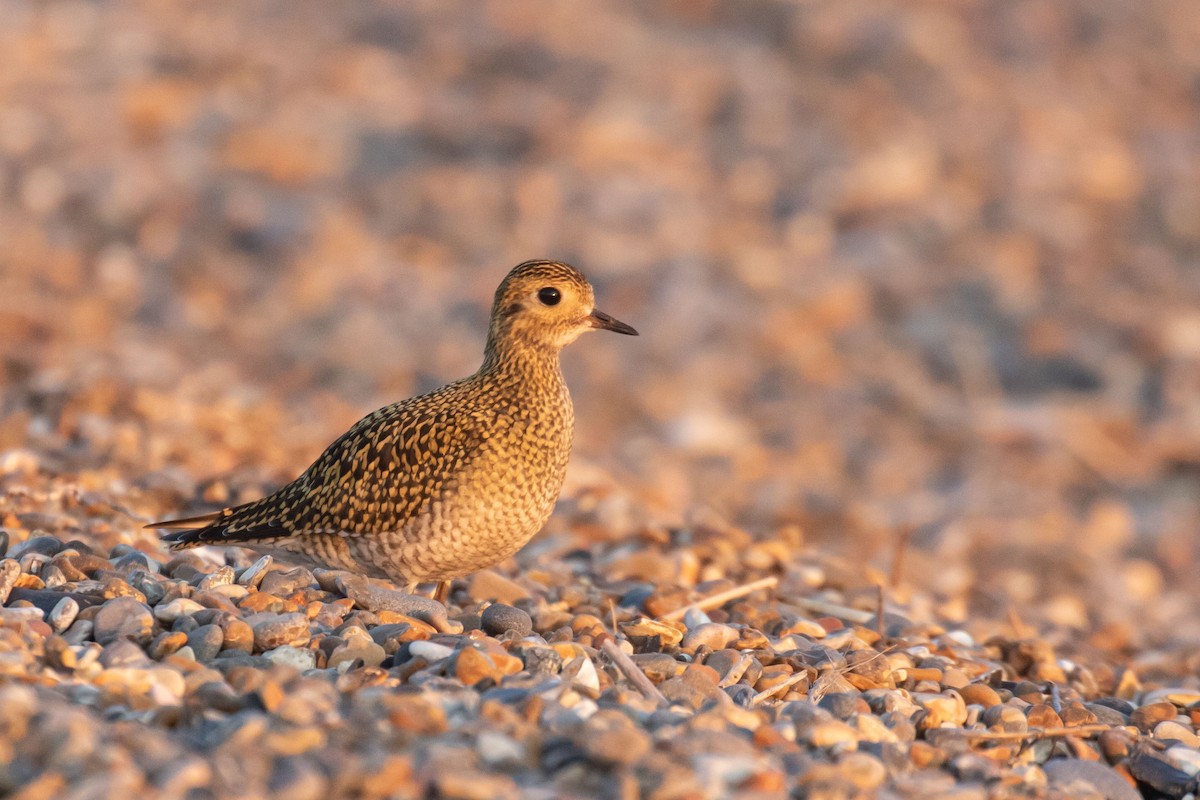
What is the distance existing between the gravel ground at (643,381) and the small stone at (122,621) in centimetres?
1

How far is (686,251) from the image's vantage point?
13.9 m

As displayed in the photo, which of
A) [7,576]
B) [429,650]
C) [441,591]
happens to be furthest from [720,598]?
[7,576]

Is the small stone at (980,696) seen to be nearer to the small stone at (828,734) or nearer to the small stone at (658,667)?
the small stone at (828,734)

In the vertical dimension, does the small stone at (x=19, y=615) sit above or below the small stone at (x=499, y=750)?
above

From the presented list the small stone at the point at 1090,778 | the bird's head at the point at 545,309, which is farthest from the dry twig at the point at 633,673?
the bird's head at the point at 545,309

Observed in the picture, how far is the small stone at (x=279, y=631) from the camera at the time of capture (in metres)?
5.24

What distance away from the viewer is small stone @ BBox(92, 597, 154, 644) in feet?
17.0

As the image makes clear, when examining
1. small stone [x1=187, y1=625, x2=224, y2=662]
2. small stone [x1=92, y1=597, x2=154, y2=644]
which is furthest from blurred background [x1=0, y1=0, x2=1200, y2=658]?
small stone [x1=187, y1=625, x2=224, y2=662]

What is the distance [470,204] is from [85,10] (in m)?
5.30

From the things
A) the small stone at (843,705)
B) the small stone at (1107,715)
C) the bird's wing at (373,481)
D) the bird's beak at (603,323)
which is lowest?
the small stone at (1107,715)

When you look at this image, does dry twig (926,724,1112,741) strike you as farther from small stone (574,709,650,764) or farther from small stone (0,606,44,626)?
small stone (0,606,44,626)

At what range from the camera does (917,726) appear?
5.35 metres

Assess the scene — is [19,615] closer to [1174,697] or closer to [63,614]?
[63,614]

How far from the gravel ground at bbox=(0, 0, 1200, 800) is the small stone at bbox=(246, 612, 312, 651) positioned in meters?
0.01
